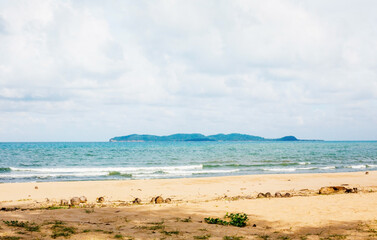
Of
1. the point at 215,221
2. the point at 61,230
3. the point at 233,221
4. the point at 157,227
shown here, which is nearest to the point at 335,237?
the point at 233,221

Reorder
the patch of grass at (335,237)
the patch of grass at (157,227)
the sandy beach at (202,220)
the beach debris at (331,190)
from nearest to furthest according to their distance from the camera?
the patch of grass at (335,237), the sandy beach at (202,220), the patch of grass at (157,227), the beach debris at (331,190)

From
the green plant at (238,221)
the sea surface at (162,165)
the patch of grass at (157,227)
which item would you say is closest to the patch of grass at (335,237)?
the green plant at (238,221)

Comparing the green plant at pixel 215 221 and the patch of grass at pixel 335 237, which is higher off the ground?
the patch of grass at pixel 335 237

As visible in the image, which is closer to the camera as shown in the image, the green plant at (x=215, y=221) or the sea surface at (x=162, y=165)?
the green plant at (x=215, y=221)

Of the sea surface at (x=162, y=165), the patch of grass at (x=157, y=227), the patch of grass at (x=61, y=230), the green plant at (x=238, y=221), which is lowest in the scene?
the sea surface at (x=162, y=165)

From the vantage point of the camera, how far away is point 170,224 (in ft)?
30.3

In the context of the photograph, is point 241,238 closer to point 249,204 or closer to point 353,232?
Answer: point 353,232

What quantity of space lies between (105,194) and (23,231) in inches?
391

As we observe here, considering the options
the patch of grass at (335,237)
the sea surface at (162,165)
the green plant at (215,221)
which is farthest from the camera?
the sea surface at (162,165)

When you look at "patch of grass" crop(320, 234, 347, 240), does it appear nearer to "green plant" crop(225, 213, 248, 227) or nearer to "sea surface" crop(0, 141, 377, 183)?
"green plant" crop(225, 213, 248, 227)

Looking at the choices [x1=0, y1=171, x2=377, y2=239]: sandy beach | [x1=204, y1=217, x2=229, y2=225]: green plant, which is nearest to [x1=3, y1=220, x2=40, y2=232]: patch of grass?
[x1=0, y1=171, x2=377, y2=239]: sandy beach

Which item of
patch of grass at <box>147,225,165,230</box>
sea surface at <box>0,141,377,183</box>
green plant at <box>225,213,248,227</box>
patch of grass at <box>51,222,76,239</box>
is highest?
patch of grass at <box>51,222,76,239</box>

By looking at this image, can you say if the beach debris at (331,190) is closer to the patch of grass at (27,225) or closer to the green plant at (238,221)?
the green plant at (238,221)

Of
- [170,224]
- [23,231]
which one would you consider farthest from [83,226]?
[170,224]
